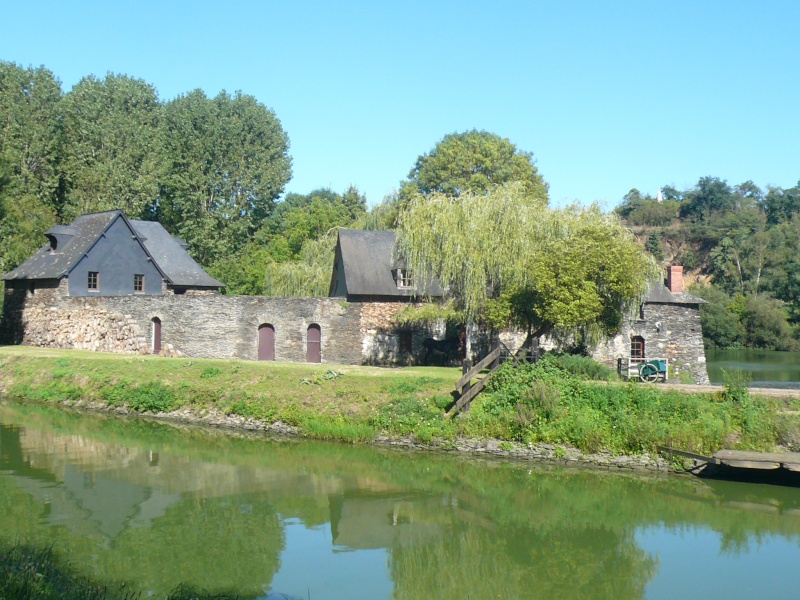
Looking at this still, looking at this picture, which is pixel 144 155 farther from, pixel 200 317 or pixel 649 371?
pixel 649 371

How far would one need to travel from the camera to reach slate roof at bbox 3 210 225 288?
119 ft

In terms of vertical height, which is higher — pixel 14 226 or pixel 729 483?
pixel 14 226

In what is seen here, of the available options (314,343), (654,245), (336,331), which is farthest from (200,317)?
(654,245)

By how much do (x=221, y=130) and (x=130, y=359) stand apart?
29286 mm

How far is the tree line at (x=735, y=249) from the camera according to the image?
5788 centimetres

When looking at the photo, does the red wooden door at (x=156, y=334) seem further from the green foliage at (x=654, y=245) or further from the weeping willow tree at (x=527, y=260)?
the green foliage at (x=654, y=245)

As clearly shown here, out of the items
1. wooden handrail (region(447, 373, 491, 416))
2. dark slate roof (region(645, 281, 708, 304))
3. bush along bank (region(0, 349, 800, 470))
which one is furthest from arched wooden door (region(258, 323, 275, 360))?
dark slate roof (region(645, 281, 708, 304))

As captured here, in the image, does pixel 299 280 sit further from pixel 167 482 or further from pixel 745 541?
pixel 745 541

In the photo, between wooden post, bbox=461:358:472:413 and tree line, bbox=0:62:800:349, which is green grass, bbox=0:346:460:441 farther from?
tree line, bbox=0:62:800:349

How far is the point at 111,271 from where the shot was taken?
3719 cm

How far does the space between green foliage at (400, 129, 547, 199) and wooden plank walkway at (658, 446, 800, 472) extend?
33.4 meters

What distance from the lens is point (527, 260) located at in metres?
24.0

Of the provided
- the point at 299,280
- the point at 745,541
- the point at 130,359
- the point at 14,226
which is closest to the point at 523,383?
the point at 745,541

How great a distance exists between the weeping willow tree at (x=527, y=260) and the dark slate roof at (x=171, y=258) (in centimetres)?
1551
